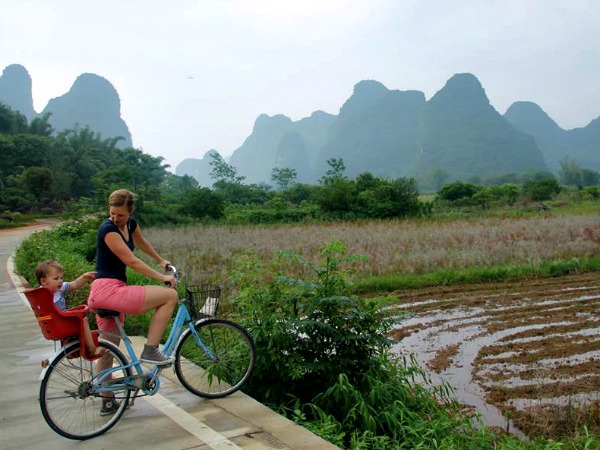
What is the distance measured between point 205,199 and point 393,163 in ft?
408

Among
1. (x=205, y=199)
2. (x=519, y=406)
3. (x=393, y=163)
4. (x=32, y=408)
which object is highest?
(x=393, y=163)

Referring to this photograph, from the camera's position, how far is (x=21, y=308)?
7777mm

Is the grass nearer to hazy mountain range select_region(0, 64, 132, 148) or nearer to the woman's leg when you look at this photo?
the woman's leg

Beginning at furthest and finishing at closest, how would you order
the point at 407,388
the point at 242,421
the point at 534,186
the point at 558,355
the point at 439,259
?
the point at 534,186 → the point at 439,259 → the point at 558,355 → the point at 407,388 → the point at 242,421

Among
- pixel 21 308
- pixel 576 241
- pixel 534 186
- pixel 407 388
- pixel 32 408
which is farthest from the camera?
pixel 534 186

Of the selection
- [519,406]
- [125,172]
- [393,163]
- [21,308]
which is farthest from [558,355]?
[393,163]

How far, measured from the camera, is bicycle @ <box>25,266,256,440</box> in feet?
11.0

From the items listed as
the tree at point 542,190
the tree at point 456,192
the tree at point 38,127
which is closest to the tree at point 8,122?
the tree at point 38,127

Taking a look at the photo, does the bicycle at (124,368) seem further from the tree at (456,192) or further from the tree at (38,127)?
the tree at (38,127)

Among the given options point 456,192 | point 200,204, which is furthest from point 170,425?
point 456,192

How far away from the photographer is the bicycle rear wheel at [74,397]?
11.0 feet

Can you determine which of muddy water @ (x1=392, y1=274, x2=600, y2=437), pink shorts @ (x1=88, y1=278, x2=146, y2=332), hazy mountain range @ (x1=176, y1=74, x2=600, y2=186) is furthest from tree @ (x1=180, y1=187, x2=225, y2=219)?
hazy mountain range @ (x1=176, y1=74, x2=600, y2=186)

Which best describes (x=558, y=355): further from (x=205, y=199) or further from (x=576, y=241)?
(x=205, y=199)

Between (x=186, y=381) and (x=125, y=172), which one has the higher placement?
(x=125, y=172)
